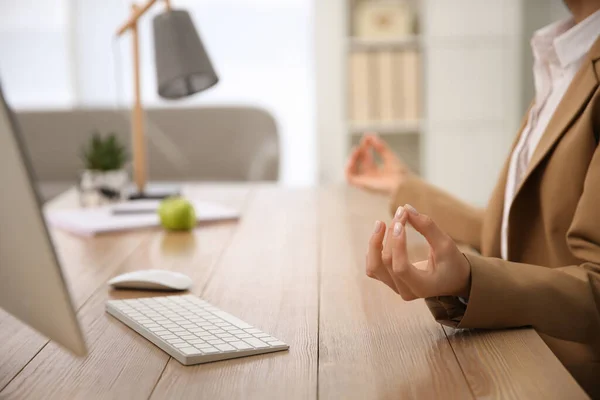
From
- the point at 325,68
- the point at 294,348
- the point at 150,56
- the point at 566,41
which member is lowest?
the point at 294,348

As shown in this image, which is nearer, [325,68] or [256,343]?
[256,343]

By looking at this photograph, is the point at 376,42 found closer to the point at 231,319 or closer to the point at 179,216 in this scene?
the point at 179,216

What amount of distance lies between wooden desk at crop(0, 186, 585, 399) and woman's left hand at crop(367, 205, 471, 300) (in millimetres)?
69

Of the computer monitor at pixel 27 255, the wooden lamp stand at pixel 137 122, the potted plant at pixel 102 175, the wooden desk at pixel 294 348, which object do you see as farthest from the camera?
the wooden lamp stand at pixel 137 122

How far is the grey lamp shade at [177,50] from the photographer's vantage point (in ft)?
6.20

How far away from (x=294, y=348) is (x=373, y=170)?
→ 1160 mm

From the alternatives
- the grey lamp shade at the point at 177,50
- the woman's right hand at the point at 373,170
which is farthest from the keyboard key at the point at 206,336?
the grey lamp shade at the point at 177,50

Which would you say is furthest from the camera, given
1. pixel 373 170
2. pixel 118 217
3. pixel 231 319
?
pixel 373 170

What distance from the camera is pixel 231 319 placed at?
3.29ft

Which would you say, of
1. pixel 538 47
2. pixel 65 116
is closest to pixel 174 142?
pixel 65 116

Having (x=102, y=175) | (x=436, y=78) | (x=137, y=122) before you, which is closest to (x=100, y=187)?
(x=102, y=175)

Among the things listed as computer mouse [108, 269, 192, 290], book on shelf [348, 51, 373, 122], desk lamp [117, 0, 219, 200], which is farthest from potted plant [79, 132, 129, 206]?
book on shelf [348, 51, 373, 122]

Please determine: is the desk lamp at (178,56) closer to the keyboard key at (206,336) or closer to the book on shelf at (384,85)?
the keyboard key at (206,336)

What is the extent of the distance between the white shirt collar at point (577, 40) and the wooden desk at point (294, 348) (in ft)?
1.42
